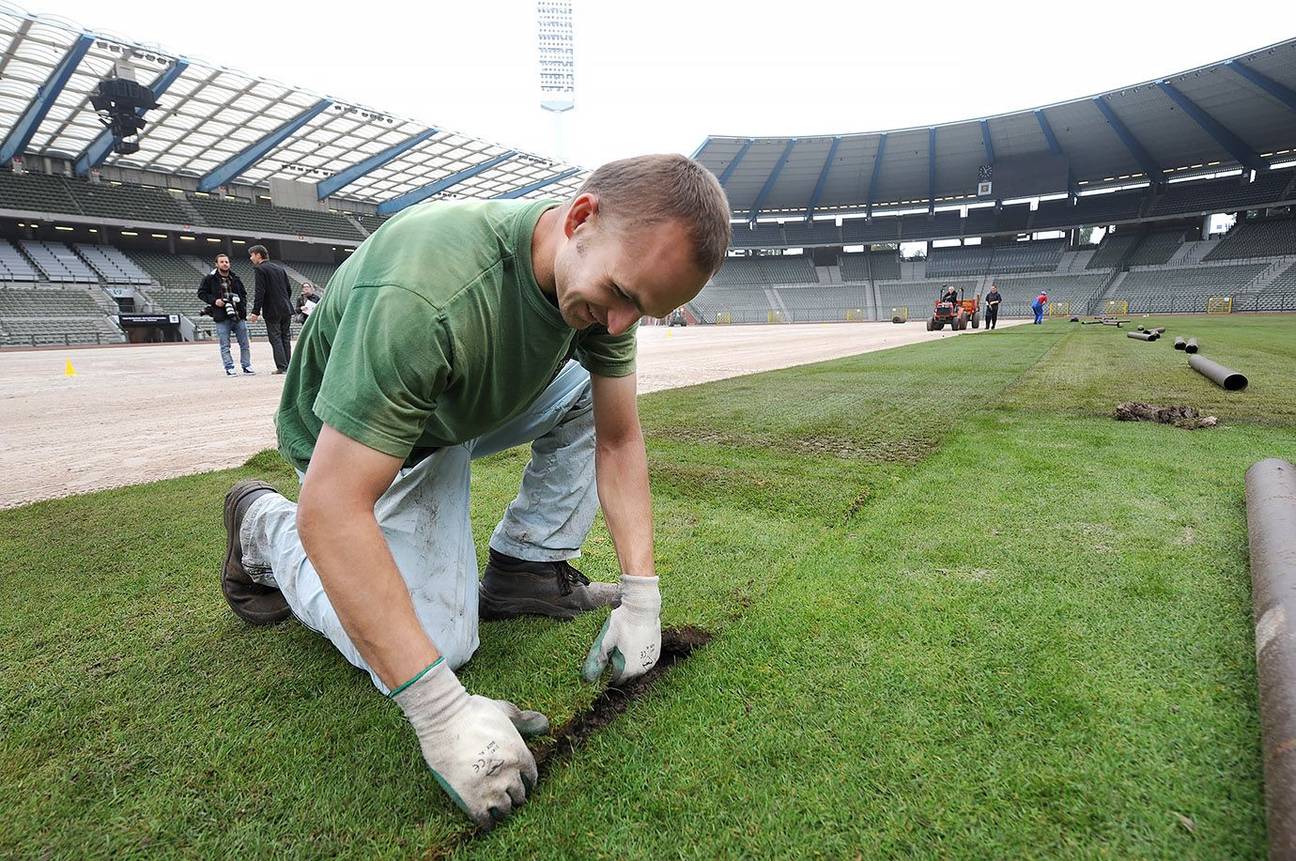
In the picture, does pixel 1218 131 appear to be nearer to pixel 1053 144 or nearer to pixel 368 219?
pixel 1053 144

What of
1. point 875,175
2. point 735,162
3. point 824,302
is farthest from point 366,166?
point 875,175

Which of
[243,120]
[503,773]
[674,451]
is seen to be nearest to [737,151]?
[243,120]

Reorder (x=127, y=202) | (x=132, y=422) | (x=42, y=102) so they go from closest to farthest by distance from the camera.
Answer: (x=132, y=422) → (x=42, y=102) → (x=127, y=202)

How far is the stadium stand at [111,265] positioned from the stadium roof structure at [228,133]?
386cm

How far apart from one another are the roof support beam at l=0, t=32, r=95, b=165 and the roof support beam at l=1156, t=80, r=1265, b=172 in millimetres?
43451

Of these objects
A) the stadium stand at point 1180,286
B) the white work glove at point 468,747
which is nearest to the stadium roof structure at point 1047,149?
the stadium stand at point 1180,286

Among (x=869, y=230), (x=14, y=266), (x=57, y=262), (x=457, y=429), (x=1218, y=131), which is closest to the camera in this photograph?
(x=457, y=429)

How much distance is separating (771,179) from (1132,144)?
21510 millimetres

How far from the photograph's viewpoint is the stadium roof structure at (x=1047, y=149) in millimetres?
29234

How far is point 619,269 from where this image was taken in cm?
116

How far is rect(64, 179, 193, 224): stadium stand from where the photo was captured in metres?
28.6

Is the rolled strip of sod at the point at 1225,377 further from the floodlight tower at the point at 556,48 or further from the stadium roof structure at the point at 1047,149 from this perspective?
the floodlight tower at the point at 556,48

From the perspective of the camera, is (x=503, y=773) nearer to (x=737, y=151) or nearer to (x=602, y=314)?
(x=602, y=314)

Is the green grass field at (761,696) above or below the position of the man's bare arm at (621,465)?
below
